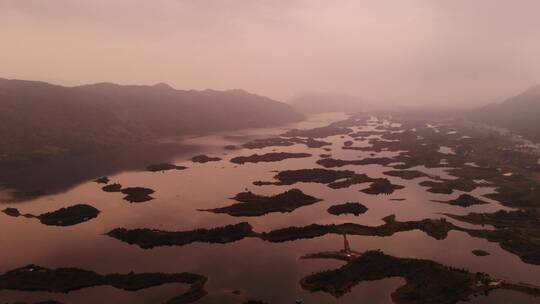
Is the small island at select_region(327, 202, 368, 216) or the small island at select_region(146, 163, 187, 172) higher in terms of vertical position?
the small island at select_region(146, 163, 187, 172)

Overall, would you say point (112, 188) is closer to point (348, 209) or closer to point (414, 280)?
point (348, 209)

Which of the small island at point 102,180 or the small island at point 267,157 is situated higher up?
the small island at point 267,157

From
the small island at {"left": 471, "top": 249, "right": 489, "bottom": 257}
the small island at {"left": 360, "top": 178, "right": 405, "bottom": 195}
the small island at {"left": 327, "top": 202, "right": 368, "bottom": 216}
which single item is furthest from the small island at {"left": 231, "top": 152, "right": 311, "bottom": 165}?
the small island at {"left": 471, "top": 249, "right": 489, "bottom": 257}

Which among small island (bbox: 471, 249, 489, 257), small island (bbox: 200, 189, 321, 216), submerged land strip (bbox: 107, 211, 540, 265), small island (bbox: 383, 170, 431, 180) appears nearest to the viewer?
small island (bbox: 471, 249, 489, 257)

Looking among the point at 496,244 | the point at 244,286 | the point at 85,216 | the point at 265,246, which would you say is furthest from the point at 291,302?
the point at 85,216

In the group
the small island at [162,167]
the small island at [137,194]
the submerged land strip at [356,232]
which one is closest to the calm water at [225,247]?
the submerged land strip at [356,232]

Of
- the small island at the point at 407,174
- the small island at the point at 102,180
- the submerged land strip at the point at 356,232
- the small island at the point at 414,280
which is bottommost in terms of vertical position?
the small island at the point at 414,280

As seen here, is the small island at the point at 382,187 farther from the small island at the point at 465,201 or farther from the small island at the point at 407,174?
the small island at the point at 465,201

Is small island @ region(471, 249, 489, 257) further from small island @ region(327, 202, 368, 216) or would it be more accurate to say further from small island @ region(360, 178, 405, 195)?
small island @ region(360, 178, 405, 195)
